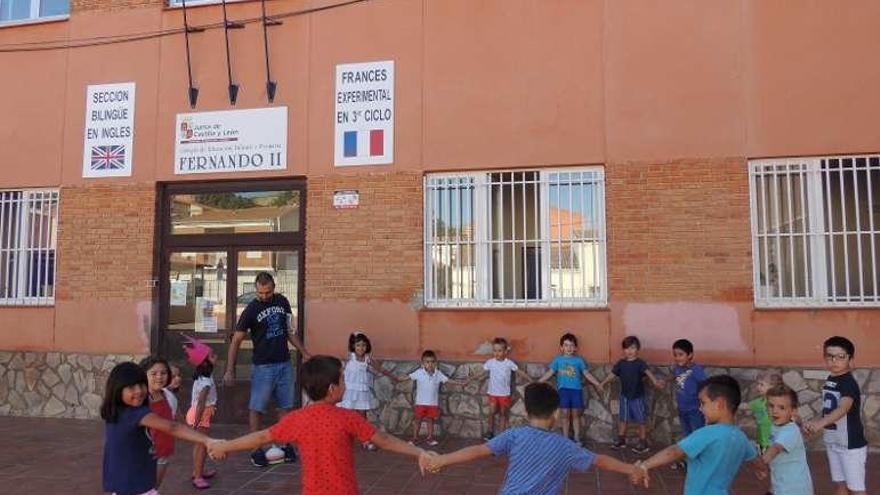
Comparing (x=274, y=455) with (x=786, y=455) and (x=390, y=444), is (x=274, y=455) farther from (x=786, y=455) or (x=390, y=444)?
(x=786, y=455)

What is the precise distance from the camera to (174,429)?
3799mm

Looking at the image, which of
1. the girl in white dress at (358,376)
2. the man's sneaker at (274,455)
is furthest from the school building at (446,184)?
the man's sneaker at (274,455)

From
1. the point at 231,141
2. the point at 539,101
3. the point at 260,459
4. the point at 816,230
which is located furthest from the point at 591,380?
the point at 231,141

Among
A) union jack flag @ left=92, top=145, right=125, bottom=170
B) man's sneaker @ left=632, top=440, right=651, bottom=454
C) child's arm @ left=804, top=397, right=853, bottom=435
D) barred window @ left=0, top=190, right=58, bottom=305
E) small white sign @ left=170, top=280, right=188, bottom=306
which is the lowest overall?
man's sneaker @ left=632, top=440, right=651, bottom=454

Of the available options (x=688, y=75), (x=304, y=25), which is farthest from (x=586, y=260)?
(x=304, y=25)

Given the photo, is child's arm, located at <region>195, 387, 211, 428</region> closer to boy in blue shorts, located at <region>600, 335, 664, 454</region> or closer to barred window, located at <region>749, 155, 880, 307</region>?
boy in blue shorts, located at <region>600, 335, 664, 454</region>

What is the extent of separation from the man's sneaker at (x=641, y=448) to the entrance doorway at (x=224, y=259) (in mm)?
4320

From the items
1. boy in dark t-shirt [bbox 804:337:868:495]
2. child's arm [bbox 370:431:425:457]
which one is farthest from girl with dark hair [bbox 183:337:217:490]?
boy in dark t-shirt [bbox 804:337:868:495]

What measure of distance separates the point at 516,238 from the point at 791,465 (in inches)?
196

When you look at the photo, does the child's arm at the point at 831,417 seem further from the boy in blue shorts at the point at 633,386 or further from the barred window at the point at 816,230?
the barred window at the point at 816,230

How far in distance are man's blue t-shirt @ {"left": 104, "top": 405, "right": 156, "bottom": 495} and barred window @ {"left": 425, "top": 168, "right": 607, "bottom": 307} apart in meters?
5.14

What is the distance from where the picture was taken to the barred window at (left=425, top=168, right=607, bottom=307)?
8555mm

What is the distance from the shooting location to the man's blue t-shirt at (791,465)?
4.07m

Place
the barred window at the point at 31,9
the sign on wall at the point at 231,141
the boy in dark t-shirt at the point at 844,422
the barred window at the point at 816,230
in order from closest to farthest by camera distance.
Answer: the boy in dark t-shirt at the point at 844,422 < the barred window at the point at 816,230 < the sign on wall at the point at 231,141 < the barred window at the point at 31,9
